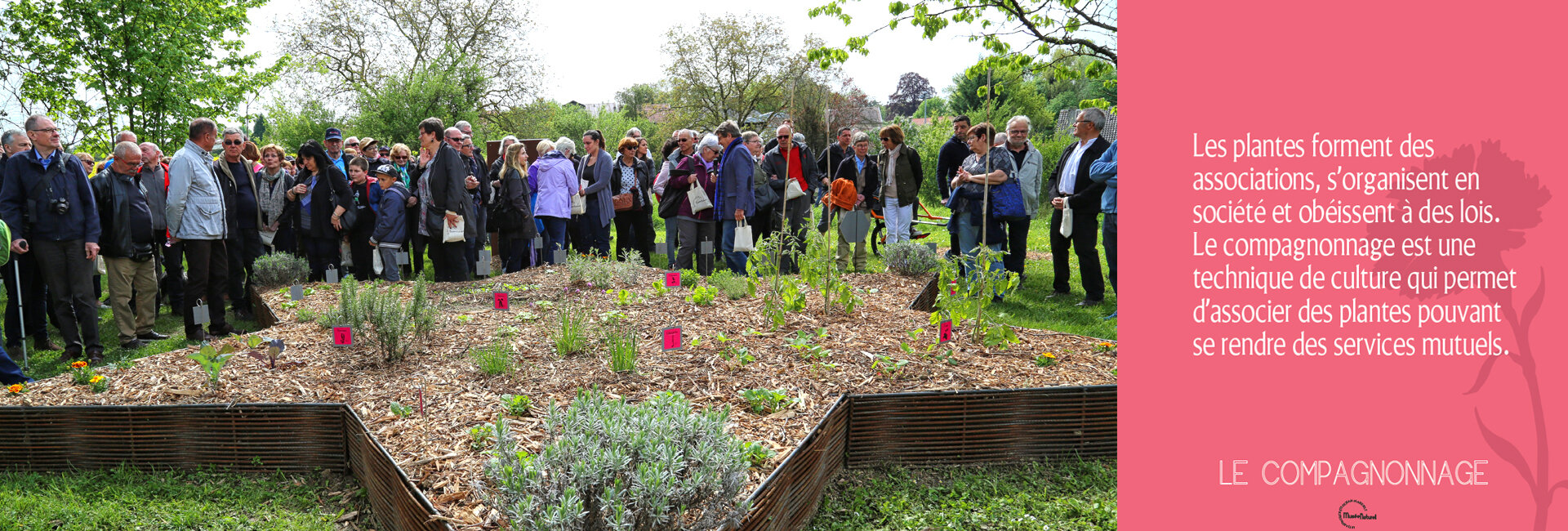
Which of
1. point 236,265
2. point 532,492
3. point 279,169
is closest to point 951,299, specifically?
point 532,492

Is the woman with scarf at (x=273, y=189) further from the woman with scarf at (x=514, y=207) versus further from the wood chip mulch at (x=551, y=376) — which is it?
the wood chip mulch at (x=551, y=376)

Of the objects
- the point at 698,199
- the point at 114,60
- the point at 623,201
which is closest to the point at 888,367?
the point at 698,199

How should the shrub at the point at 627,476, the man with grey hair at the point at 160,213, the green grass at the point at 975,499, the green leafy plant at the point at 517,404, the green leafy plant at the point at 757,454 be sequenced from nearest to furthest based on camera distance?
the shrub at the point at 627,476
the green leafy plant at the point at 757,454
the green grass at the point at 975,499
the green leafy plant at the point at 517,404
the man with grey hair at the point at 160,213

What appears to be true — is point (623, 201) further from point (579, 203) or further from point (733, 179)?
point (733, 179)

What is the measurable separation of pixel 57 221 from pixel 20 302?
2.35 ft

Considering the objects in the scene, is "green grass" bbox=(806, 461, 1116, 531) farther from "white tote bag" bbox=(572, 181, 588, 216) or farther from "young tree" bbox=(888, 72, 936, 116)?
"young tree" bbox=(888, 72, 936, 116)

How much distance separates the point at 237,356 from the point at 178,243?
→ 280 centimetres

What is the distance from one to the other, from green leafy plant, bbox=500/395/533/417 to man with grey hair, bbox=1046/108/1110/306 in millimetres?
5125

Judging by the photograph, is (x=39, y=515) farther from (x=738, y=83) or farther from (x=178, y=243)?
(x=738, y=83)

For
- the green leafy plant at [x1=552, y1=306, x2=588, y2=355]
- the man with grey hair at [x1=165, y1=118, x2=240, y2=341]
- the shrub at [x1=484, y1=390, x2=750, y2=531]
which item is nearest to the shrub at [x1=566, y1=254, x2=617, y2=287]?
the green leafy plant at [x1=552, y1=306, x2=588, y2=355]

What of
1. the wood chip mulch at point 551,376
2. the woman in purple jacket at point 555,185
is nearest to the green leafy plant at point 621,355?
the wood chip mulch at point 551,376

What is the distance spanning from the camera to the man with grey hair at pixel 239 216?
7.32 metres

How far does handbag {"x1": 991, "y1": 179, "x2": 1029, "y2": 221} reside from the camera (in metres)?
8.01

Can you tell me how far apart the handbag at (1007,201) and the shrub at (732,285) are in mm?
2573
